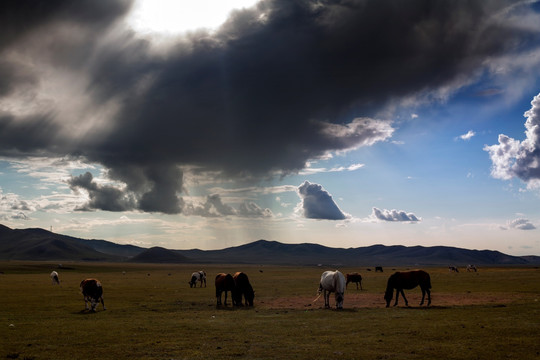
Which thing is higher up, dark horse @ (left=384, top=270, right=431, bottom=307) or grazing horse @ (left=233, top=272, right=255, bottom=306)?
dark horse @ (left=384, top=270, right=431, bottom=307)

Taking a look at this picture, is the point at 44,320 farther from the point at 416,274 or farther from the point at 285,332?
the point at 416,274

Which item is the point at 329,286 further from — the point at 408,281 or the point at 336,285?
the point at 408,281

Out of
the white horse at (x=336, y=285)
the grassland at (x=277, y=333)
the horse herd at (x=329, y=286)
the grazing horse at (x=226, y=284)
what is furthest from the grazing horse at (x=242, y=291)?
the white horse at (x=336, y=285)

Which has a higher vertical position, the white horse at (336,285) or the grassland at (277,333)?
the white horse at (336,285)

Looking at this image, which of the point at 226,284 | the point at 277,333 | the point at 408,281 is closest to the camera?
the point at 277,333

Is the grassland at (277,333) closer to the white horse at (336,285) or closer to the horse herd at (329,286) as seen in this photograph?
the horse herd at (329,286)

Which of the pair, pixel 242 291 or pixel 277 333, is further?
pixel 242 291

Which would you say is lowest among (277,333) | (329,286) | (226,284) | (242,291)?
(277,333)

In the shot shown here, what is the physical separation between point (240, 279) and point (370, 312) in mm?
11481

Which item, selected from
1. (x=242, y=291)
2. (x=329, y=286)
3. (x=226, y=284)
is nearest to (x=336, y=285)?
(x=329, y=286)

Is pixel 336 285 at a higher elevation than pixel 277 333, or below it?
higher

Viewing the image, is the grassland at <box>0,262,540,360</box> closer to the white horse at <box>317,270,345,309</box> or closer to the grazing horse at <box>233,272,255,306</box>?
the white horse at <box>317,270,345,309</box>

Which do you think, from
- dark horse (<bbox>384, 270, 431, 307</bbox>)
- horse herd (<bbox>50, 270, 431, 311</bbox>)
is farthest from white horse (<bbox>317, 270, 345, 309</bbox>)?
dark horse (<bbox>384, 270, 431, 307</bbox>)

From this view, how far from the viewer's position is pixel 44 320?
2559 centimetres
